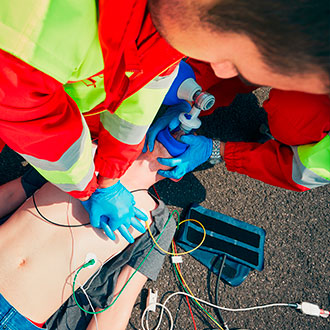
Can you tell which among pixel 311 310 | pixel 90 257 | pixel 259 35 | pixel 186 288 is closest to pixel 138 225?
pixel 90 257

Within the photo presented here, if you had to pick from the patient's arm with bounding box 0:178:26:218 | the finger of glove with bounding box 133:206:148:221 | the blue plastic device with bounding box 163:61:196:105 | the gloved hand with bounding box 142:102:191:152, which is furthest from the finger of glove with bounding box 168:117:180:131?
the patient's arm with bounding box 0:178:26:218

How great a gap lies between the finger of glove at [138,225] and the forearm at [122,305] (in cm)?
23

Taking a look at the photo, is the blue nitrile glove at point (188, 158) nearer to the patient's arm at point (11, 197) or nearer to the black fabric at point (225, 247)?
A: the black fabric at point (225, 247)

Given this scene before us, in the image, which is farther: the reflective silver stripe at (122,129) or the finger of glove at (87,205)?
the finger of glove at (87,205)

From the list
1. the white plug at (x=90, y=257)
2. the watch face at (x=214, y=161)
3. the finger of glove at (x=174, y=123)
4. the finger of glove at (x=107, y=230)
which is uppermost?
the finger of glove at (x=174, y=123)

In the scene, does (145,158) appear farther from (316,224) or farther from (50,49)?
(316,224)

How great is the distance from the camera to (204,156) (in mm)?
1776

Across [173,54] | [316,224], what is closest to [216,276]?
[316,224]

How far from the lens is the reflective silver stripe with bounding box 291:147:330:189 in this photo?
143 centimetres

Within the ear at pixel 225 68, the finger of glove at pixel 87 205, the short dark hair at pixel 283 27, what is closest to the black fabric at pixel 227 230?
the finger of glove at pixel 87 205

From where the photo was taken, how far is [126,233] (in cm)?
145

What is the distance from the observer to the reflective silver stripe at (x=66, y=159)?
0.93 metres

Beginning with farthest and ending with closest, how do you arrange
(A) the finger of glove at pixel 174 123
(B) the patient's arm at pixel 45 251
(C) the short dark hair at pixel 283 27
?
(A) the finger of glove at pixel 174 123 < (B) the patient's arm at pixel 45 251 < (C) the short dark hair at pixel 283 27

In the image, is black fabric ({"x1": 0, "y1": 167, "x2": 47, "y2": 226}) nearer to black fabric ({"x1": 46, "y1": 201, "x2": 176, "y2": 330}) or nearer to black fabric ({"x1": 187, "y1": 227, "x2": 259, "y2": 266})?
black fabric ({"x1": 46, "y1": 201, "x2": 176, "y2": 330})
